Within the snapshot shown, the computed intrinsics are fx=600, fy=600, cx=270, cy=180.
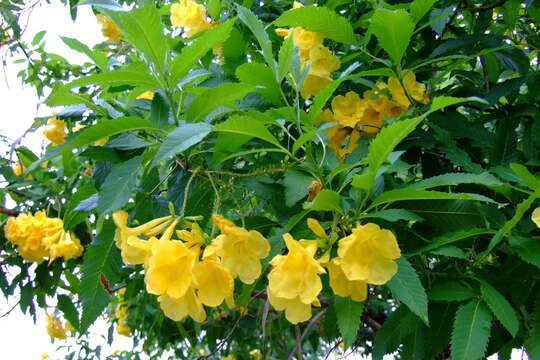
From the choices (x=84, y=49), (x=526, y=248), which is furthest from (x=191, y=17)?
(x=526, y=248)

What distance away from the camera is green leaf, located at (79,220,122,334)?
1019 millimetres

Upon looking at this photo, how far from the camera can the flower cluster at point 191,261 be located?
823mm

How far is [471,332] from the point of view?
3.13ft

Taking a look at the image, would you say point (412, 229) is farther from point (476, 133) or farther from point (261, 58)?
point (261, 58)

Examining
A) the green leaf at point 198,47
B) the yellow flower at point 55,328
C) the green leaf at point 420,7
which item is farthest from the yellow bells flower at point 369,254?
the yellow flower at point 55,328

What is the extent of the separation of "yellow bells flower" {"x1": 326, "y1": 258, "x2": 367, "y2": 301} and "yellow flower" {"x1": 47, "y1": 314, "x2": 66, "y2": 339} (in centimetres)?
332

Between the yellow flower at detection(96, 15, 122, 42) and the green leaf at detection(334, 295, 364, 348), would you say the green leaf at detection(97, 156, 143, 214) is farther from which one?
the yellow flower at detection(96, 15, 122, 42)

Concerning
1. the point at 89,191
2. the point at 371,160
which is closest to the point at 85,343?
the point at 89,191

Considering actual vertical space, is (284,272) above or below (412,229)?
above

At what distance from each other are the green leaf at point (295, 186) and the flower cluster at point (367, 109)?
25cm

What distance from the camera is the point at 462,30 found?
5.33 feet

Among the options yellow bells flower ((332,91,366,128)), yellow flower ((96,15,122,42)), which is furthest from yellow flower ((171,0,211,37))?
yellow flower ((96,15,122,42))

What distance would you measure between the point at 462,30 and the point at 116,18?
1.02m

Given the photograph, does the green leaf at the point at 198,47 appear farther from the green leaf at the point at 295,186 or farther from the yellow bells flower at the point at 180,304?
the yellow bells flower at the point at 180,304
